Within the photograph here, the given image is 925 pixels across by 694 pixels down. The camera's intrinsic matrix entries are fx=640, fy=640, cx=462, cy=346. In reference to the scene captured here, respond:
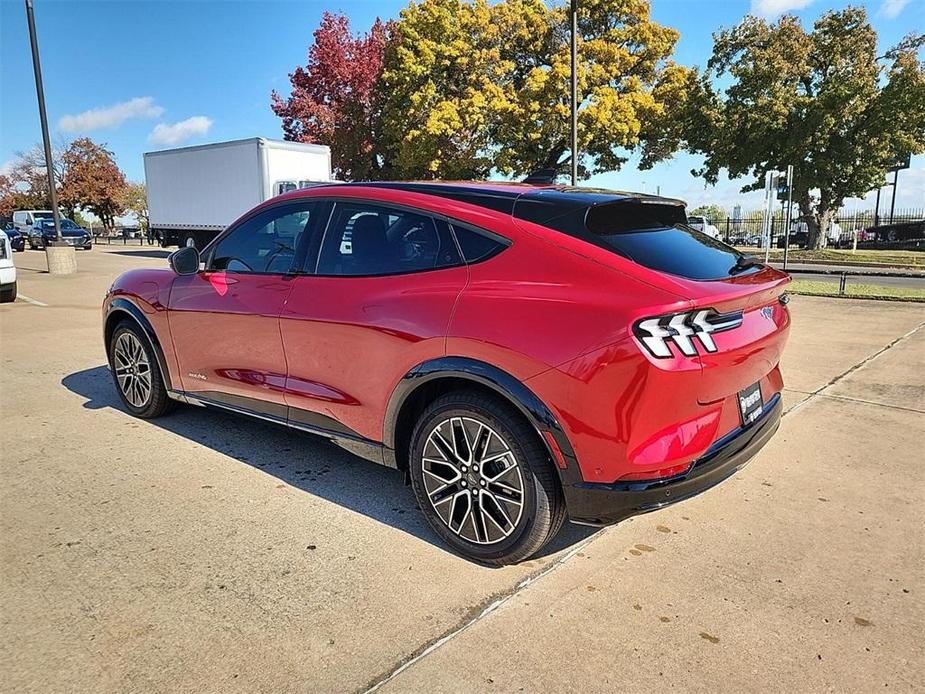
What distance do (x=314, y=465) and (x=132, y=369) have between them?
1.90 metres

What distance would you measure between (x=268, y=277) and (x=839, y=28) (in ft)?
98.5

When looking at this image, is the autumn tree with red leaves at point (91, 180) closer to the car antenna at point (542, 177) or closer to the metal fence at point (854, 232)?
the metal fence at point (854, 232)

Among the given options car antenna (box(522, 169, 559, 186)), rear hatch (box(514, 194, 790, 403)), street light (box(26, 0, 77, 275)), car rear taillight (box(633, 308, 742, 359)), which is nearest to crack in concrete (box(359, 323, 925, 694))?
rear hatch (box(514, 194, 790, 403))

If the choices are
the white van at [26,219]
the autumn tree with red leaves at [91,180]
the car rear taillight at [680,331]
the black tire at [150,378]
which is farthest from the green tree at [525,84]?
the autumn tree with red leaves at [91,180]

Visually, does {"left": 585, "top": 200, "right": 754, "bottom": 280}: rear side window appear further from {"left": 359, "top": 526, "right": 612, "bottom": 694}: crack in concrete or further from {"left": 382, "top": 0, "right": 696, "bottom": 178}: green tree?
{"left": 382, "top": 0, "right": 696, "bottom": 178}: green tree

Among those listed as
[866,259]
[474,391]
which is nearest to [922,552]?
[474,391]

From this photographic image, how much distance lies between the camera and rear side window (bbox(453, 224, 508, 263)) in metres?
2.83

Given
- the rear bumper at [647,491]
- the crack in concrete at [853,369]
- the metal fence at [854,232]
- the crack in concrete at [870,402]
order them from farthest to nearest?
1. the metal fence at [854,232]
2. the crack in concrete at [853,369]
3. the crack in concrete at [870,402]
4. the rear bumper at [647,491]

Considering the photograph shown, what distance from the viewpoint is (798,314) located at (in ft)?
32.0

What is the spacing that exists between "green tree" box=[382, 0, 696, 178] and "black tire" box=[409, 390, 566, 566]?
25294 millimetres

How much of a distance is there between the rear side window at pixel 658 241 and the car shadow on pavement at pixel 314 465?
1400 millimetres

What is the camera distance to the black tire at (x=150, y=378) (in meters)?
4.66

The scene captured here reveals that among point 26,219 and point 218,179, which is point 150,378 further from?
point 26,219

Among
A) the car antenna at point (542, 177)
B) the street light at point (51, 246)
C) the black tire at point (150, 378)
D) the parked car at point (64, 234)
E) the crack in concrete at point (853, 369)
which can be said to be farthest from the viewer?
the parked car at point (64, 234)
